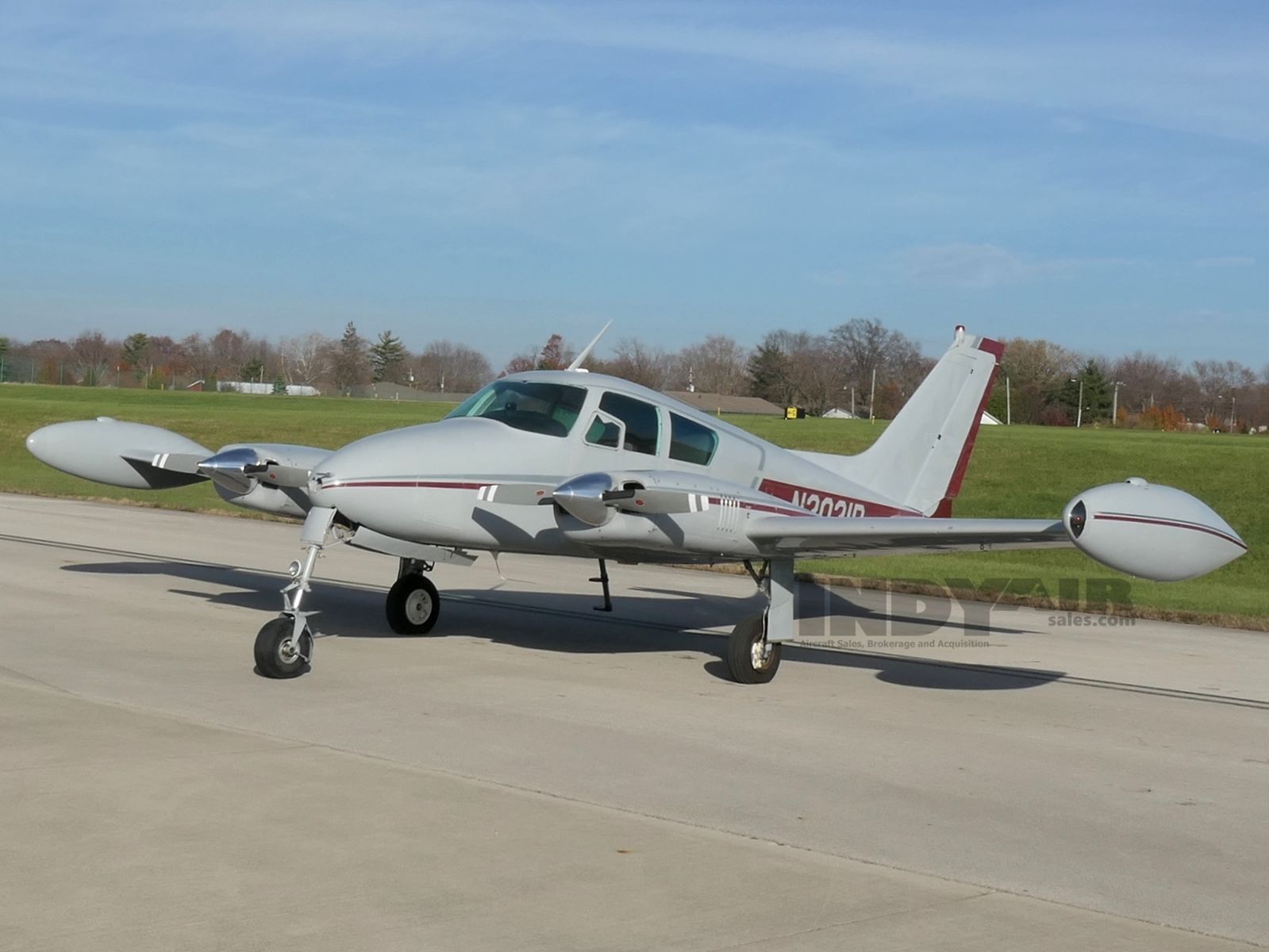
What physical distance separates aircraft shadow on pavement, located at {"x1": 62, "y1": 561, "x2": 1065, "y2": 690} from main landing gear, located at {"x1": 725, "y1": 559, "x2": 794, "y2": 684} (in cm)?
38

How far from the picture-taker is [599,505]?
37.1 ft

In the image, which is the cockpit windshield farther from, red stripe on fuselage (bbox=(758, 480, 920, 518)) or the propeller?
red stripe on fuselage (bbox=(758, 480, 920, 518))

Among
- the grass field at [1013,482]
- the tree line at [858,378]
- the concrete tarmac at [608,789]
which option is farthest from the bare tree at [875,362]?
the concrete tarmac at [608,789]

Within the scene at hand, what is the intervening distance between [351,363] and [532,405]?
503 feet

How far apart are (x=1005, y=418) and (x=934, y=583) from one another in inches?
3711

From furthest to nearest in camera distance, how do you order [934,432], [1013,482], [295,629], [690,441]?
[1013,482], [934,432], [690,441], [295,629]

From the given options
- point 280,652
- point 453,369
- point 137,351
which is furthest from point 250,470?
point 137,351

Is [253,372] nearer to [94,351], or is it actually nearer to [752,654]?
[94,351]

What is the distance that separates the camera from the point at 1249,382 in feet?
548

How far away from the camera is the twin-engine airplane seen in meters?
10.6

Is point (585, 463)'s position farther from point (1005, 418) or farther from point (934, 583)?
point (1005, 418)

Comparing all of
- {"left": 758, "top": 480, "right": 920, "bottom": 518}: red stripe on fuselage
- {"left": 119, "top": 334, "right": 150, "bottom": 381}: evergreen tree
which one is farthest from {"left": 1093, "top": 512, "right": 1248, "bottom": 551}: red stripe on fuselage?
{"left": 119, "top": 334, "right": 150, "bottom": 381}: evergreen tree

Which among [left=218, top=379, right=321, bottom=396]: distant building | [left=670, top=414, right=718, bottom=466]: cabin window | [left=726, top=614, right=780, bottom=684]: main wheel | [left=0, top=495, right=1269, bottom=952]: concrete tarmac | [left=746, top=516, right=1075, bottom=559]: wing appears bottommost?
[left=0, top=495, right=1269, bottom=952]: concrete tarmac

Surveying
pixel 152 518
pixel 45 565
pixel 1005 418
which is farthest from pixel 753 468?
pixel 1005 418
